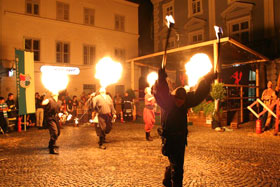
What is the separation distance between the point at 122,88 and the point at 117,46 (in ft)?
14.1

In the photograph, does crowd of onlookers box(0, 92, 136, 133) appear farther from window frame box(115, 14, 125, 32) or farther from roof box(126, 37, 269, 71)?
window frame box(115, 14, 125, 32)

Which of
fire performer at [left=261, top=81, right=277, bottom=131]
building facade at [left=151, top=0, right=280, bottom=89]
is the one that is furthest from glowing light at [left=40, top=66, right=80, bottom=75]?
fire performer at [left=261, top=81, right=277, bottom=131]

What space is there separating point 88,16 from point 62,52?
14.7 feet

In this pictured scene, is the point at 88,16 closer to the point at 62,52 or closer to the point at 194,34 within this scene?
the point at 62,52

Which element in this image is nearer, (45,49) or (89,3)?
(45,49)

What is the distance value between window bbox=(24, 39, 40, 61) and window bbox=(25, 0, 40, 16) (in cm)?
226

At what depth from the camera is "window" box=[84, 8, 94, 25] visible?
22469 mm

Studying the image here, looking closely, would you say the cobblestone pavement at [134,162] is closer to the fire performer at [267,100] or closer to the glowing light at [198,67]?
the fire performer at [267,100]

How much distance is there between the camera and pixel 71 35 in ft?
70.1

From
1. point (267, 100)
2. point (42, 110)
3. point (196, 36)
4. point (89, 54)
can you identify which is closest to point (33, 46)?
point (89, 54)

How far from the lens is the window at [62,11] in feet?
68.2

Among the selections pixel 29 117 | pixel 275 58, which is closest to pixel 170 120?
pixel 29 117

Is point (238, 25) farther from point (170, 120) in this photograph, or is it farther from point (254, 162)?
point (170, 120)

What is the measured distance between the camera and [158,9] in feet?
78.9
